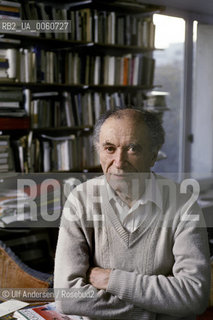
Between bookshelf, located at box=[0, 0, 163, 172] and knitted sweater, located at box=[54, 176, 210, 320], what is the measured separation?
2.27 m

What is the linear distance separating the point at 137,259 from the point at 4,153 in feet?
7.76

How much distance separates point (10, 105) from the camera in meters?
3.47

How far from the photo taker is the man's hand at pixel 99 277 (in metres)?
1.25

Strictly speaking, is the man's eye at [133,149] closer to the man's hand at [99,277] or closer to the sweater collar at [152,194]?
the sweater collar at [152,194]

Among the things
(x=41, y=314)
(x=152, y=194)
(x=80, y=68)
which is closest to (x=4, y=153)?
(x=80, y=68)

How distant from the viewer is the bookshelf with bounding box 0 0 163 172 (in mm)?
3523

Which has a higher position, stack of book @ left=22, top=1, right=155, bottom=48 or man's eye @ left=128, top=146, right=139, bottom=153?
stack of book @ left=22, top=1, right=155, bottom=48

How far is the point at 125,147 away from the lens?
1219 mm

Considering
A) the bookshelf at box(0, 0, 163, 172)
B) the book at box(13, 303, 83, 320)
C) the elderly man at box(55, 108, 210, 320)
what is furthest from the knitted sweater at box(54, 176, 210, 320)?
the bookshelf at box(0, 0, 163, 172)

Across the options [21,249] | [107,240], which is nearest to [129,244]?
[107,240]

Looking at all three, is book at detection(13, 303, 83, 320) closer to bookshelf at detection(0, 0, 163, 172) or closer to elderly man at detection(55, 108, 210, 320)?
elderly man at detection(55, 108, 210, 320)

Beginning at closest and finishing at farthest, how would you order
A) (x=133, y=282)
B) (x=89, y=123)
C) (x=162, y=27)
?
(x=133, y=282) → (x=89, y=123) → (x=162, y=27)

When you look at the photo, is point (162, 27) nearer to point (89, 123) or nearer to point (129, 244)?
point (89, 123)

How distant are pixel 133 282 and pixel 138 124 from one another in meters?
0.46
